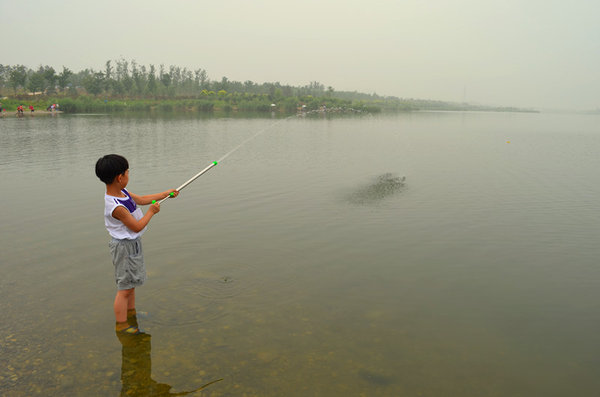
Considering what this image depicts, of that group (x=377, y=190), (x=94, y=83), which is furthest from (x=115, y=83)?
(x=377, y=190)

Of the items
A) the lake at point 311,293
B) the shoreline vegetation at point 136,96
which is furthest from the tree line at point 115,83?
the lake at point 311,293

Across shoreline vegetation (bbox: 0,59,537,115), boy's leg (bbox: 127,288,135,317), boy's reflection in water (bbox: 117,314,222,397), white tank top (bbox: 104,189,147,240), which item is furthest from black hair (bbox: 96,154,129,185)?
shoreline vegetation (bbox: 0,59,537,115)

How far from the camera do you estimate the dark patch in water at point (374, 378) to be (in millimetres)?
3802

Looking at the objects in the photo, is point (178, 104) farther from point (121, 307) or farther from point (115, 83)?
point (121, 307)

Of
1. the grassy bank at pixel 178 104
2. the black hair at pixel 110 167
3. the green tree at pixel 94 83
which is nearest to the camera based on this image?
the black hair at pixel 110 167

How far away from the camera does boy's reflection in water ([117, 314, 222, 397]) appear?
3.62 m

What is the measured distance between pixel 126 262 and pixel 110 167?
99 cm

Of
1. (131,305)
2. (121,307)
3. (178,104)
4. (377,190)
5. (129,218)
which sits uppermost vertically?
(178,104)

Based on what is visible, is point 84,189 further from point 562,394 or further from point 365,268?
point 562,394

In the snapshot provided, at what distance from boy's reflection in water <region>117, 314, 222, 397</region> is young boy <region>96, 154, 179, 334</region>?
0.15 metres

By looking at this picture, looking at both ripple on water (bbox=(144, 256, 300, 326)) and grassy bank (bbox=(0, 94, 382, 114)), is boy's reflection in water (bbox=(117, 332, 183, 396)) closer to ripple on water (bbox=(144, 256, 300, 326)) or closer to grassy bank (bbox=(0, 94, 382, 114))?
ripple on water (bbox=(144, 256, 300, 326))

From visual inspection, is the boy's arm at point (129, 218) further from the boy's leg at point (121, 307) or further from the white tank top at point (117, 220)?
the boy's leg at point (121, 307)

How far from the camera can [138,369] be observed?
12.8ft

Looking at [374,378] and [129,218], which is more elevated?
[129,218]
